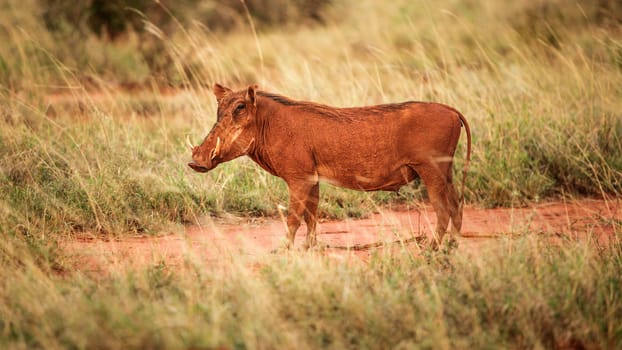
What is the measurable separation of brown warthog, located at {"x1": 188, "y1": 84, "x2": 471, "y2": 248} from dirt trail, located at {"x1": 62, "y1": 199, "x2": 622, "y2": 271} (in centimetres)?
27

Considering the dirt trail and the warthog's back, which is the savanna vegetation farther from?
the warthog's back

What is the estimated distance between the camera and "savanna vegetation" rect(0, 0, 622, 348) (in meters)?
3.21

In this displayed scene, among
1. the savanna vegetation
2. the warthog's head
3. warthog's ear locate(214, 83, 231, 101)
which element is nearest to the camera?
the savanna vegetation

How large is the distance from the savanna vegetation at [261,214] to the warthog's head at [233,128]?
0.74 metres

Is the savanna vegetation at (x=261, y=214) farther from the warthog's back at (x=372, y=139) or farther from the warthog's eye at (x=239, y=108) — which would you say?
the warthog's eye at (x=239, y=108)

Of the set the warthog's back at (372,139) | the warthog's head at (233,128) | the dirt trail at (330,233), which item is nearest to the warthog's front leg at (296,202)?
the warthog's back at (372,139)

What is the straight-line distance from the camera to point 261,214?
19.1 feet

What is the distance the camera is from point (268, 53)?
495 inches

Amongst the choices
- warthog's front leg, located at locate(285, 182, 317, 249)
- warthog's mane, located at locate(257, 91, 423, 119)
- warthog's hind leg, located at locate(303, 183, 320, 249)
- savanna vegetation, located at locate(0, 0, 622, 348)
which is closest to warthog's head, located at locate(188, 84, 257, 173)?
warthog's mane, located at locate(257, 91, 423, 119)

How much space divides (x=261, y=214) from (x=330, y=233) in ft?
2.41

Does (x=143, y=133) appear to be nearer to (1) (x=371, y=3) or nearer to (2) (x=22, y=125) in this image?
(2) (x=22, y=125)

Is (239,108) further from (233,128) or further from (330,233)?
(330,233)

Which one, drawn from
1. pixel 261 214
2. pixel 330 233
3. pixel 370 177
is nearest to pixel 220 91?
pixel 370 177

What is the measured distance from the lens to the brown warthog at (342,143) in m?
4.41
